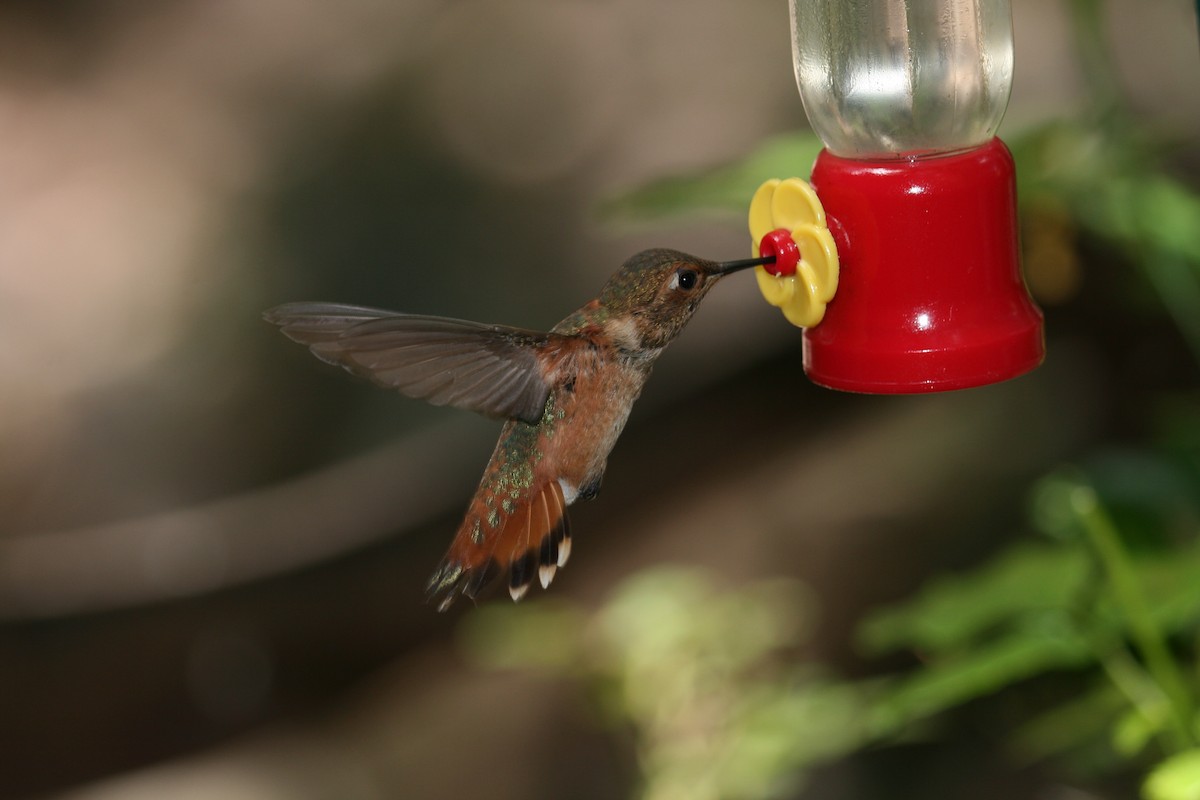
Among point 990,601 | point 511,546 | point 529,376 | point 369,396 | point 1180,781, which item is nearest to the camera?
point 1180,781

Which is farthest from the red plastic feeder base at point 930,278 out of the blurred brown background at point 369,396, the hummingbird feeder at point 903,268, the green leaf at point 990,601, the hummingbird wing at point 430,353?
the blurred brown background at point 369,396

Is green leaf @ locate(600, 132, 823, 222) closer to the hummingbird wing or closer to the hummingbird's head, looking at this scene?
the hummingbird's head

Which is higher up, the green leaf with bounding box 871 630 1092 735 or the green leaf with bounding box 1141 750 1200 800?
the green leaf with bounding box 1141 750 1200 800

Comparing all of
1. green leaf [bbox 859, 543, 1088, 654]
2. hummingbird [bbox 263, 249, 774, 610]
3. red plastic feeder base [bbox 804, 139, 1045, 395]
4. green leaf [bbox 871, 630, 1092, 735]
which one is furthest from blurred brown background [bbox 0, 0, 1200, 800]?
red plastic feeder base [bbox 804, 139, 1045, 395]

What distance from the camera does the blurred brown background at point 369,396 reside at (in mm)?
4477

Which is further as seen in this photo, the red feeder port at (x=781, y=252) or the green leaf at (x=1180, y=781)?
the red feeder port at (x=781, y=252)

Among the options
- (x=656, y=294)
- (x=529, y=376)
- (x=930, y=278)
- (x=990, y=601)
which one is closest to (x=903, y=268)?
(x=930, y=278)

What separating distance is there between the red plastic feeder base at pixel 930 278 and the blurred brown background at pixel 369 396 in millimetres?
2419

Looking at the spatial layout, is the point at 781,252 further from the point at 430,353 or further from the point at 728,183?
the point at 728,183

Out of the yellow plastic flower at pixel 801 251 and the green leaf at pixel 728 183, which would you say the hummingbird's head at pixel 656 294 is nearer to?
the yellow plastic flower at pixel 801 251

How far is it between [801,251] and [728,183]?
2.02 feet

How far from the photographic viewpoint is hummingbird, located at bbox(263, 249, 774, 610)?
1.73 meters

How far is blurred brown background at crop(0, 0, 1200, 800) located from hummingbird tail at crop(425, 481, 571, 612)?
233cm

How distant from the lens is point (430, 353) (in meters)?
1.80
